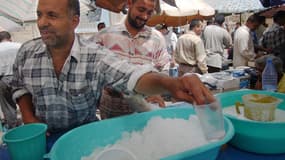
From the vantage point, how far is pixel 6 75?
3.57 metres

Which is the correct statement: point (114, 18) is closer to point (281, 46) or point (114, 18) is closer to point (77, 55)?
point (281, 46)

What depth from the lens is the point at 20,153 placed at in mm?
826

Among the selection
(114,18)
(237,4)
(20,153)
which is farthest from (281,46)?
(114,18)

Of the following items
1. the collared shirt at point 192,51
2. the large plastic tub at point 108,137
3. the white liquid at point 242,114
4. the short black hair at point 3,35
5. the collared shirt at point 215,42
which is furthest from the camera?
the collared shirt at point 215,42

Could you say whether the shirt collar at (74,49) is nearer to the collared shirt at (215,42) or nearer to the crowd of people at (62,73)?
the crowd of people at (62,73)

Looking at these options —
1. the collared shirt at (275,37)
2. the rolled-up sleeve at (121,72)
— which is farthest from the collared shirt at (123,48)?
the collared shirt at (275,37)

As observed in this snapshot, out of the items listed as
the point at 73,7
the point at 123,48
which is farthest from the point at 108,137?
the point at 123,48

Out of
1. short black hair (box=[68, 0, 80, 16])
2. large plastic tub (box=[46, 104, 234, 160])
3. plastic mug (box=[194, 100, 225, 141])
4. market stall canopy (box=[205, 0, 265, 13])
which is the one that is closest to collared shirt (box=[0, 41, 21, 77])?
short black hair (box=[68, 0, 80, 16])

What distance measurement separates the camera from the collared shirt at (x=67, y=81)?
1155 mm

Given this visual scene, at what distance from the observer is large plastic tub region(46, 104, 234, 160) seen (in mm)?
700

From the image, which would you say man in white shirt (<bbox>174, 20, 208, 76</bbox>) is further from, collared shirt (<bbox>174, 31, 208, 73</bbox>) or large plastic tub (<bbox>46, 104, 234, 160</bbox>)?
large plastic tub (<bbox>46, 104, 234, 160</bbox>)

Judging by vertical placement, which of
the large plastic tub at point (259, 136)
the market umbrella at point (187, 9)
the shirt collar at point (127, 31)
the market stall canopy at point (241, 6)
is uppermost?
the market umbrella at point (187, 9)

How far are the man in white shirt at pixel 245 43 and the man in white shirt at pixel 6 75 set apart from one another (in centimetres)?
351

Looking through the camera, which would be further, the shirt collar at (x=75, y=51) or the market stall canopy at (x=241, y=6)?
the market stall canopy at (x=241, y=6)
